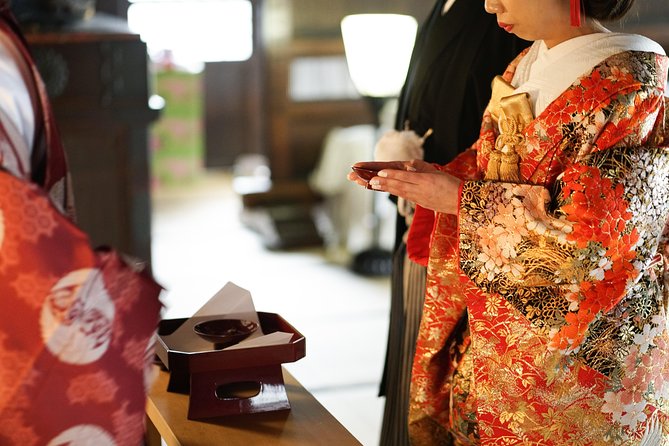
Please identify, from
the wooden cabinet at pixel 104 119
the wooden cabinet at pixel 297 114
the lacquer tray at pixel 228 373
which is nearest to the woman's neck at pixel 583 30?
the lacquer tray at pixel 228 373

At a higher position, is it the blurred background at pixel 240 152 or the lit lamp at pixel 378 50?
the lit lamp at pixel 378 50

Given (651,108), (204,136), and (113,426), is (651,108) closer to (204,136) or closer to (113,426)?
(113,426)

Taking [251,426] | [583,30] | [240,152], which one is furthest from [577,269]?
[240,152]

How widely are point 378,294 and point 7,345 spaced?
3604 millimetres

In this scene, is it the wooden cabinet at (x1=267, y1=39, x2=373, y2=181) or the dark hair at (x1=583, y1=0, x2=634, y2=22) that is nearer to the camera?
the dark hair at (x1=583, y1=0, x2=634, y2=22)

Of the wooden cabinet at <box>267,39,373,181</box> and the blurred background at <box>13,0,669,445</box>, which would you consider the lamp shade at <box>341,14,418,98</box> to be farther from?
the wooden cabinet at <box>267,39,373,181</box>

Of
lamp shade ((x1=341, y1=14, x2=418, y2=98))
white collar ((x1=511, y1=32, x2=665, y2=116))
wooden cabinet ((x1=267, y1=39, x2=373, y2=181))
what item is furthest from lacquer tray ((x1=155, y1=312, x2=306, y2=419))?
wooden cabinet ((x1=267, y1=39, x2=373, y2=181))

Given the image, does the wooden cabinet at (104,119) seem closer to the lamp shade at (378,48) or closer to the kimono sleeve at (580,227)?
the lamp shade at (378,48)

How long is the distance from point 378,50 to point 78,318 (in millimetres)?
3621

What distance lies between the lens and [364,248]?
5.13 metres

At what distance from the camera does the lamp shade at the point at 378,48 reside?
14.9 feet

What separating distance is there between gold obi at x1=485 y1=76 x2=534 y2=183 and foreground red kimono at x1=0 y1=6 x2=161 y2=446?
2.25ft

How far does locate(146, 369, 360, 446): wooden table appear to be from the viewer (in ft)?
4.98

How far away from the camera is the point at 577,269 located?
1.49m
